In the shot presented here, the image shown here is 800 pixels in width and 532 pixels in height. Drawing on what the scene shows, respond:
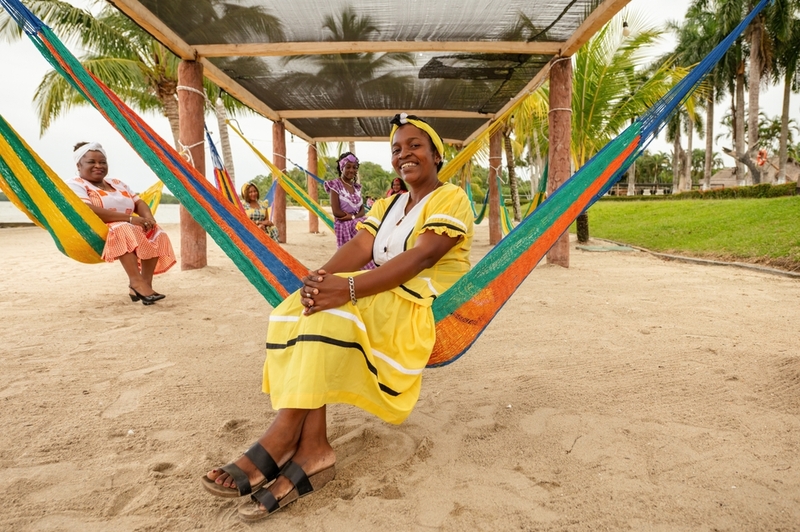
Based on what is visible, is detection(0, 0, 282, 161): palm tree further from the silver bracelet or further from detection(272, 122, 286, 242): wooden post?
the silver bracelet

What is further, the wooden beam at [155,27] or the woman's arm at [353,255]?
the wooden beam at [155,27]

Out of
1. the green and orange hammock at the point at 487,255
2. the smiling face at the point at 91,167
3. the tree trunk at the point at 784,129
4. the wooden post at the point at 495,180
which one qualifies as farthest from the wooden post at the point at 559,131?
the tree trunk at the point at 784,129

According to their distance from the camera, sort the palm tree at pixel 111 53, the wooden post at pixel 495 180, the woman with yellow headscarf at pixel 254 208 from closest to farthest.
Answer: the woman with yellow headscarf at pixel 254 208 < the wooden post at pixel 495 180 < the palm tree at pixel 111 53

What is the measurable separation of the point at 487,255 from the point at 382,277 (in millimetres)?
501

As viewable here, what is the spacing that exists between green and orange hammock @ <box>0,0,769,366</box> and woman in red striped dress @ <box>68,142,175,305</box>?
48.5 inches

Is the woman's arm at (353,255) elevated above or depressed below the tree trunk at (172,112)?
below

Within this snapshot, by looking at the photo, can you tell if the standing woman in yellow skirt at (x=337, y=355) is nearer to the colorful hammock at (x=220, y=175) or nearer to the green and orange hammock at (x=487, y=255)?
the green and orange hammock at (x=487, y=255)

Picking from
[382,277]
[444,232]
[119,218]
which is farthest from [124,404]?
[119,218]

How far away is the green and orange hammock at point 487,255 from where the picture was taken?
1.43 meters

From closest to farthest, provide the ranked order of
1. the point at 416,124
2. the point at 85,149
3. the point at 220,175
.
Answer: the point at 416,124 < the point at 85,149 < the point at 220,175

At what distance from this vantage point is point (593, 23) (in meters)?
3.52

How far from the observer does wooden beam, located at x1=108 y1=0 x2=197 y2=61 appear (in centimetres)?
311

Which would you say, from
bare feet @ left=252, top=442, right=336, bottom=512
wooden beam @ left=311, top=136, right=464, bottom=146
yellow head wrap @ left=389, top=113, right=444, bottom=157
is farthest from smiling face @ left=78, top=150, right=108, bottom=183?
wooden beam @ left=311, top=136, right=464, bottom=146

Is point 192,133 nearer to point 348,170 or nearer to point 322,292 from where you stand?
point 348,170
